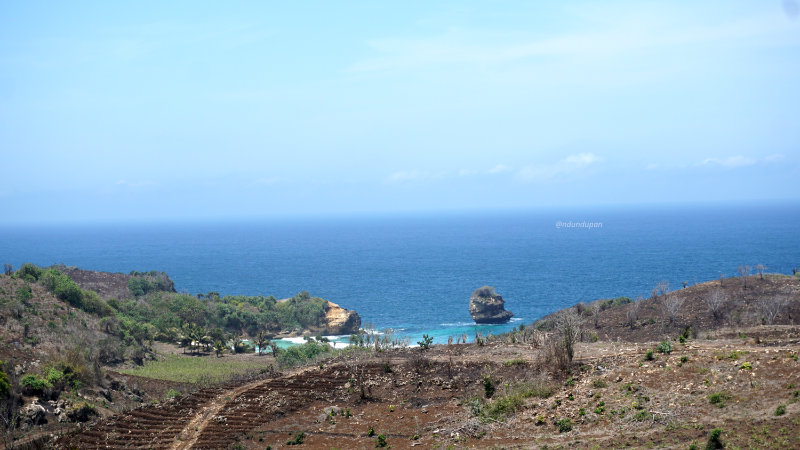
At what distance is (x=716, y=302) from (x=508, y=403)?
32539 mm

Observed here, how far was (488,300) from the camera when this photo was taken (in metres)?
83.0

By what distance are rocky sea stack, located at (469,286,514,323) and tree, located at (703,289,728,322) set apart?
3253 centimetres

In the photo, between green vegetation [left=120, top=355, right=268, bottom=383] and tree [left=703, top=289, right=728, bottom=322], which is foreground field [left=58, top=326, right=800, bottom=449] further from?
tree [left=703, top=289, right=728, bottom=322]

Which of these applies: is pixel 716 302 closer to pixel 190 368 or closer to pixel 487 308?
pixel 487 308

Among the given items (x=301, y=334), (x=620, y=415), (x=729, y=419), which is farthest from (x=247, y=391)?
(x=301, y=334)

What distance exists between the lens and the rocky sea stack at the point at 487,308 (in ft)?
272

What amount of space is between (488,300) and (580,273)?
183 feet

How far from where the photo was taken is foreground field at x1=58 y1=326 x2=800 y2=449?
2195 cm

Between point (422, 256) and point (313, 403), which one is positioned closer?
point (313, 403)

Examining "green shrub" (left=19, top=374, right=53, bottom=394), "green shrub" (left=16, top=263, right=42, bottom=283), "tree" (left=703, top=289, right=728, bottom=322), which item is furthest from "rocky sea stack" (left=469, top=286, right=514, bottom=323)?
"green shrub" (left=19, top=374, right=53, bottom=394)

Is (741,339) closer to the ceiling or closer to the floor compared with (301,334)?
closer to the ceiling

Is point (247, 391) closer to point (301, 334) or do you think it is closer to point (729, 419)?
point (729, 419)

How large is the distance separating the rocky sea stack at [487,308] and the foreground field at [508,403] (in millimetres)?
45825

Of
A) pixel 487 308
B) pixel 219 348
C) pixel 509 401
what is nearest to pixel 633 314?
pixel 487 308
